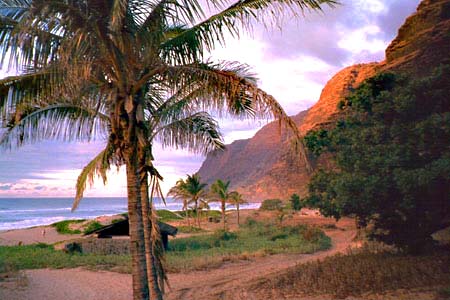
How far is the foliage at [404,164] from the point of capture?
11164mm

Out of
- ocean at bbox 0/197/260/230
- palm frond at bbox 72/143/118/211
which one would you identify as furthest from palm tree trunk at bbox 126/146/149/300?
ocean at bbox 0/197/260/230

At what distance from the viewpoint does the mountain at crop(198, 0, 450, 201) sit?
3301 centimetres

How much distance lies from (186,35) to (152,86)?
2.20 meters

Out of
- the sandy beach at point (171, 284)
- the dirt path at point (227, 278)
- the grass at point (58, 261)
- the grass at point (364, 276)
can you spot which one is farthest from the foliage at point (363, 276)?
the grass at point (58, 261)

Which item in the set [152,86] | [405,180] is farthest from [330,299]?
[152,86]

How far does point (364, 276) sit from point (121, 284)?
27.3 feet

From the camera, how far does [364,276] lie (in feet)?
38.0

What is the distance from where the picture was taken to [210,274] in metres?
17.2

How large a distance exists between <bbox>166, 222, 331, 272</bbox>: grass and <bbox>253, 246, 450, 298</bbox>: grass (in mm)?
6308

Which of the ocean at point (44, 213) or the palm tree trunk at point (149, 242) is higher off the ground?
the palm tree trunk at point (149, 242)

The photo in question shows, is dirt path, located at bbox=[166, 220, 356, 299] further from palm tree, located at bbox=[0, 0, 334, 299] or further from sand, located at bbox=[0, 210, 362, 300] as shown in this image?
palm tree, located at bbox=[0, 0, 334, 299]

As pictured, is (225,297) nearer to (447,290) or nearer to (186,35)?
(447,290)

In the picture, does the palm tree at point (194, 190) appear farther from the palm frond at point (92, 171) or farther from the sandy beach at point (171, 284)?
the palm frond at point (92, 171)

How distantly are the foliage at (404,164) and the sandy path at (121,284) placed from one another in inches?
168
